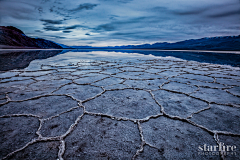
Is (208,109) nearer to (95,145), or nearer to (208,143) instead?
(208,143)

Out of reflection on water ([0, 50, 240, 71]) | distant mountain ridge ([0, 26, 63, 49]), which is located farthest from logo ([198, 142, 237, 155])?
distant mountain ridge ([0, 26, 63, 49])

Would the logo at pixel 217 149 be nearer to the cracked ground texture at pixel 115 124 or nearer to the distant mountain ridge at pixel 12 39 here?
the cracked ground texture at pixel 115 124

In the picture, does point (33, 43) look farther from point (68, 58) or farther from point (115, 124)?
point (115, 124)

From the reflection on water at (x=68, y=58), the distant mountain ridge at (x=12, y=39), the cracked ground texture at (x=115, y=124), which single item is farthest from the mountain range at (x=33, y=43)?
the cracked ground texture at (x=115, y=124)

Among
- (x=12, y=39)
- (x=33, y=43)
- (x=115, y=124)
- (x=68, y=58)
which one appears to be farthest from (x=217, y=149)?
(x=33, y=43)

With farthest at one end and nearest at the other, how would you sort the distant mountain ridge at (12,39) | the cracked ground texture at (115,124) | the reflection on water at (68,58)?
the distant mountain ridge at (12,39) → the reflection on water at (68,58) → the cracked ground texture at (115,124)

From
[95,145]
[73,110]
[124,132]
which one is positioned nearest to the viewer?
[95,145]

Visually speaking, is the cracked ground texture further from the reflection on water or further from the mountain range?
the mountain range

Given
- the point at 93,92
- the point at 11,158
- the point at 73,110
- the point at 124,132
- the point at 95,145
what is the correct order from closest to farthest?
the point at 11,158 → the point at 95,145 → the point at 124,132 → the point at 73,110 → the point at 93,92

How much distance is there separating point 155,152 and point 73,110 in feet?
2.76

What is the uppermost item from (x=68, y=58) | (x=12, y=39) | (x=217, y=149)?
(x=12, y=39)

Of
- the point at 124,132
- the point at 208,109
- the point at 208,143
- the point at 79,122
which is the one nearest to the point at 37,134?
the point at 79,122

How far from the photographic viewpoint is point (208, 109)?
1.22 m

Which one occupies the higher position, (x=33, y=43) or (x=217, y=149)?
(x=33, y=43)
